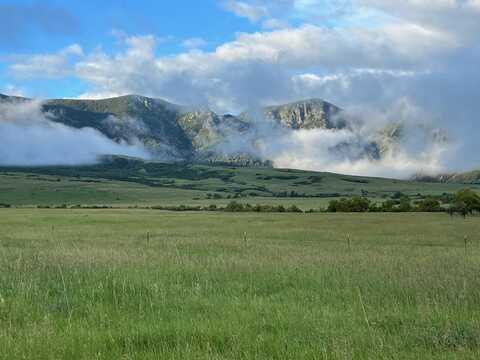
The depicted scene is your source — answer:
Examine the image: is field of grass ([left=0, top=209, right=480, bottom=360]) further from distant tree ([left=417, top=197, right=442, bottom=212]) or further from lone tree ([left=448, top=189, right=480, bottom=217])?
distant tree ([left=417, top=197, right=442, bottom=212])

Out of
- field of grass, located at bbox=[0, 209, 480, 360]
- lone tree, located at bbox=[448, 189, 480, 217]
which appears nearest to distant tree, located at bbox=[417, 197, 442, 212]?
lone tree, located at bbox=[448, 189, 480, 217]

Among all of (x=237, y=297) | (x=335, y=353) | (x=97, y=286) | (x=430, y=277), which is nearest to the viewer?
(x=335, y=353)

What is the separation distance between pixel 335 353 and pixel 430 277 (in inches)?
291

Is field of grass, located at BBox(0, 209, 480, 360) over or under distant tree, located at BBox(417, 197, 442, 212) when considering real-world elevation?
over

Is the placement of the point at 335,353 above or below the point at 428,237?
above

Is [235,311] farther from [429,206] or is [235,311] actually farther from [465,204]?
[429,206]

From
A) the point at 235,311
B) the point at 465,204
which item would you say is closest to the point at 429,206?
the point at 465,204

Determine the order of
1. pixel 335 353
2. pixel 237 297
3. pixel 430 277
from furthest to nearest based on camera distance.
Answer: pixel 430 277, pixel 237 297, pixel 335 353

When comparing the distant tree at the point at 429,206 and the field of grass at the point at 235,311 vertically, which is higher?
the field of grass at the point at 235,311

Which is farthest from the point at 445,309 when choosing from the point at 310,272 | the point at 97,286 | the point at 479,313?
the point at 97,286

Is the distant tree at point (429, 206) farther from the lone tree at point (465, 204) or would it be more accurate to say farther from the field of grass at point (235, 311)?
the field of grass at point (235, 311)

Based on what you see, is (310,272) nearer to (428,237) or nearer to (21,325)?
(21,325)

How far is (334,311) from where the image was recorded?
10.1 m

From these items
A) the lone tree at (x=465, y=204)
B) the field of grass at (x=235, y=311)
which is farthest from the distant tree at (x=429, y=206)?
the field of grass at (x=235, y=311)
